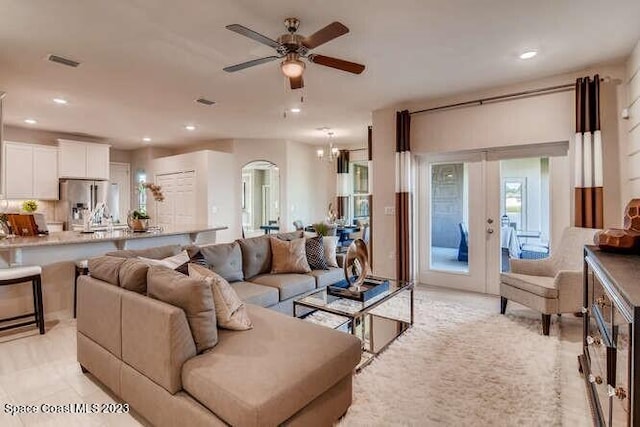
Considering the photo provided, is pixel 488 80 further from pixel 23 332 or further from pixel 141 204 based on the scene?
pixel 141 204

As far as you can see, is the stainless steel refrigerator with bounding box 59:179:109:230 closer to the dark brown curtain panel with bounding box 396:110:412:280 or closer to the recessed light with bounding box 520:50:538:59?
the dark brown curtain panel with bounding box 396:110:412:280

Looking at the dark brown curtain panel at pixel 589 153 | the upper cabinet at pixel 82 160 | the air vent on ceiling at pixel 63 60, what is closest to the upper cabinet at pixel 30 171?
the upper cabinet at pixel 82 160

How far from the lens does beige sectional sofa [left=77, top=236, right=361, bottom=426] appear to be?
1561mm

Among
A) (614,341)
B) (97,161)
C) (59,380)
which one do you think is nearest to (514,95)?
(614,341)

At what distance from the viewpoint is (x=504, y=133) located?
4.36 m

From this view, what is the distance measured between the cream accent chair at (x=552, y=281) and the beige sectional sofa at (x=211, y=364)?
224cm

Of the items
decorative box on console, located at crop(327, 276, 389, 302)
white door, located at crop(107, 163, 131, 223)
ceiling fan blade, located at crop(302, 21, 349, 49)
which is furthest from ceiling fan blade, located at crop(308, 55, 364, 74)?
white door, located at crop(107, 163, 131, 223)

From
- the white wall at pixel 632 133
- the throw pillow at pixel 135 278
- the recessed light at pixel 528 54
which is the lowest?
the throw pillow at pixel 135 278

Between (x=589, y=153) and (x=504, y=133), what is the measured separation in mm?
952

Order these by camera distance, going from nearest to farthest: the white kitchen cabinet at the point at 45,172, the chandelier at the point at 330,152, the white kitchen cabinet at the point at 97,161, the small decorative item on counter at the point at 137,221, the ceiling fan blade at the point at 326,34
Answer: the ceiling fan blade at the point at 326,34 < the small decorative item on counter at the point at 137,221 < the white kitchen cabinet at the point at 45,172 < the white kitchen cabinet at the point at 97,161 < the chandelier at the point at 330,152

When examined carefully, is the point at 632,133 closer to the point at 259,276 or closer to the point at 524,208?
the point at 524,208

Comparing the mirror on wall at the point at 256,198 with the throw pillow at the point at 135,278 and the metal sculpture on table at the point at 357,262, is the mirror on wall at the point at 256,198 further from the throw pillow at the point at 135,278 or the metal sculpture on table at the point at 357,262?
the throw pillow at the point at 135,278

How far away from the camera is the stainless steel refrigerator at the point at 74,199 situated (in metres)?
6.83

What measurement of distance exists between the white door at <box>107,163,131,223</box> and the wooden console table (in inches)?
355
